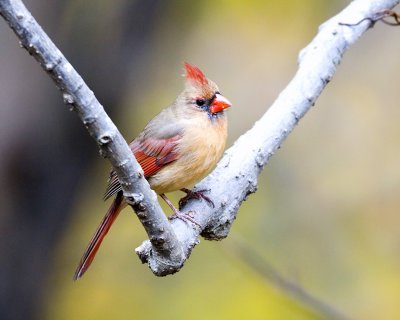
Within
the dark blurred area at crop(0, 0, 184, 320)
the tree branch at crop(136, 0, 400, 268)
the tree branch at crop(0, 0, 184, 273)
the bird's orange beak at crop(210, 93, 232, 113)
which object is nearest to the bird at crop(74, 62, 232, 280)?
the bird's orange beak at crop(210, 93, 232, 113)

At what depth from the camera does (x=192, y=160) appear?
10.3ft

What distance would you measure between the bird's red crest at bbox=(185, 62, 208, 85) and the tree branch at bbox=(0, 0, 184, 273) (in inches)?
45.5

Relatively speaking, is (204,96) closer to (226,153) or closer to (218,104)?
(218,104)

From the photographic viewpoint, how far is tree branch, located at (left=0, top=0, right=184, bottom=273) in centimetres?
162

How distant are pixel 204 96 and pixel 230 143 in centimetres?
207

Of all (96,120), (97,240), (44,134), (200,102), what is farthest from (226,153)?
(96,120)

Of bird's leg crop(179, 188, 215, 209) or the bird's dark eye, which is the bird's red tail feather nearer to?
bird's leg crop(179, 188, 215, 209)

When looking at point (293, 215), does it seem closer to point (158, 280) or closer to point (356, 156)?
point (356, 156)

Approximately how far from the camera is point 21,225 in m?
3.67

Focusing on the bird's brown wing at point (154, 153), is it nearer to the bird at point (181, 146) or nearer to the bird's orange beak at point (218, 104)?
the bird at point (181, 146)

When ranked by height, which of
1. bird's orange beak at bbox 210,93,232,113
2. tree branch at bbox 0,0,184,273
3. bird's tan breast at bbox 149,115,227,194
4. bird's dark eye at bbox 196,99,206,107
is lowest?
bird's tan breast at bbox 149,115,227,194

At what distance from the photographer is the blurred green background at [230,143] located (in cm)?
366

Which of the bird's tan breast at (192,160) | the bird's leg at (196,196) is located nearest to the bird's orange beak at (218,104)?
the bird's tan breast at (192,160)

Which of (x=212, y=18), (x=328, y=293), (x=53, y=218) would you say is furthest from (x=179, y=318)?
(x=212, y=18)
